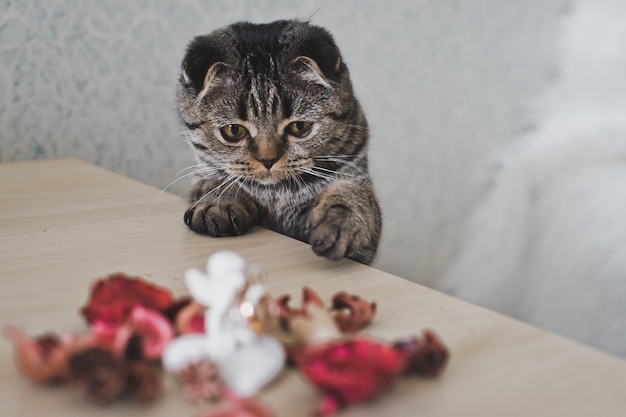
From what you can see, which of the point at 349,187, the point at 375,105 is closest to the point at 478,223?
the point at 375,105

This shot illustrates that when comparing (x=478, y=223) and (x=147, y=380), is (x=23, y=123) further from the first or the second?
(x=478, y=223)

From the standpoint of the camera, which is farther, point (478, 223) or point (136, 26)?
point (478, 223)

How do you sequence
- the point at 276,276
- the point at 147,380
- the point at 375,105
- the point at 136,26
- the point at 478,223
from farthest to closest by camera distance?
the point at 478,223 < the point at 375,105 < the point at 136,26 < the point at 276,276 < the point at 147,380

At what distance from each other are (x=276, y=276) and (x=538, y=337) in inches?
10.6

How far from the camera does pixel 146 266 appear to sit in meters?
0.65

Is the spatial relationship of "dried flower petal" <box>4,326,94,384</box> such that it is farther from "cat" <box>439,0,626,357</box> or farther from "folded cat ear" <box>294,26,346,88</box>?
"cat" <box>439,0,626,357</box>

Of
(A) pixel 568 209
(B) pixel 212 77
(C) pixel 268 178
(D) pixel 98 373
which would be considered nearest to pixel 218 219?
(C) pixel 268 178

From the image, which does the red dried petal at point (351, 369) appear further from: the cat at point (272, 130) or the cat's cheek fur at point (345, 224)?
the cat at point (272, 130)

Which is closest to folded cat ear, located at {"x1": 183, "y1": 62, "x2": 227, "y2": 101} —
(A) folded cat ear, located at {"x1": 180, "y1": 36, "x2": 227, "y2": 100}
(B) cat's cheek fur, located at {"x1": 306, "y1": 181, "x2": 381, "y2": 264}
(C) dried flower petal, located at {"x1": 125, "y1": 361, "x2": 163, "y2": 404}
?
(A) folded cat ear, located at {"x1": 180, "y1": 36, "x2": 227, "y2": 100}

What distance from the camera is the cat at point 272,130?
2.74 feet

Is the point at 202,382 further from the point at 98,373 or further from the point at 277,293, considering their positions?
the point at 277,293

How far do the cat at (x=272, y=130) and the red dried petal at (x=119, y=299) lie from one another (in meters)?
0.30

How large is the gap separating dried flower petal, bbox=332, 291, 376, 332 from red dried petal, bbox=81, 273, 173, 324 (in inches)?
5.6

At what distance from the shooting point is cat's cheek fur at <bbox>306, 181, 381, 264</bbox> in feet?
2.20
